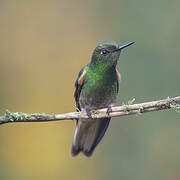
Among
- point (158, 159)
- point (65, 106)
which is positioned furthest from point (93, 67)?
point (158, 159)

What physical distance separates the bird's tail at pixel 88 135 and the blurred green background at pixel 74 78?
1399 mm

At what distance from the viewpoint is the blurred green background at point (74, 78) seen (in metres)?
5.46

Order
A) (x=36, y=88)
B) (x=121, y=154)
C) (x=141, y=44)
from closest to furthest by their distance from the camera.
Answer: (x=121, y=154), (x=36, y=88), (x=141, y=44)

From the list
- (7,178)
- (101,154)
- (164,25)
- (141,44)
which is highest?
(164,25)

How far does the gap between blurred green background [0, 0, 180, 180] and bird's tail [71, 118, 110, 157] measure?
1.40 metres

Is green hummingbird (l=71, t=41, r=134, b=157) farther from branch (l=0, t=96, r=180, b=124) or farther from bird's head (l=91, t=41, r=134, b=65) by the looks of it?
branch (l=0, t=96, r=180, b=124)

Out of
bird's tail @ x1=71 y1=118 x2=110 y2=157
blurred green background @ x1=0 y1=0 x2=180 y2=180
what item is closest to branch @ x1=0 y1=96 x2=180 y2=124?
bird's tail @ x1=71 y1=118 x2=110 y2=157

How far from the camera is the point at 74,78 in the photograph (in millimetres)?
6059

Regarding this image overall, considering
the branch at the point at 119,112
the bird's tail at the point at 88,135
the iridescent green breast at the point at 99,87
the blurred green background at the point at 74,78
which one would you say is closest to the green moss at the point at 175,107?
the branch at the point at 119,112

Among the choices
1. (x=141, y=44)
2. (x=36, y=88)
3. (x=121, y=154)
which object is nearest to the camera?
(x=121, y=154)

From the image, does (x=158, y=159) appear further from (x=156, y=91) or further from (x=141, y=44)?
(x=141, y=44)

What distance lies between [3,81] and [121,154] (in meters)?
2.30

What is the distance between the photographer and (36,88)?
19.7ft

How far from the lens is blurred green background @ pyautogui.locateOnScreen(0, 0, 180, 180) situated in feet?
17.9
